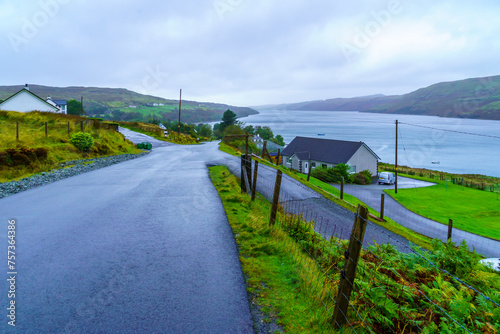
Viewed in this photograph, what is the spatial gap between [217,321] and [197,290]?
0.84 m

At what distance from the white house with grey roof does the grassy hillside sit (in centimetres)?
3400

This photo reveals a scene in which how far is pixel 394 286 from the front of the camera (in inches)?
168

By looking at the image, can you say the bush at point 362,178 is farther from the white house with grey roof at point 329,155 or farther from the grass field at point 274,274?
the grass field at point 274,274

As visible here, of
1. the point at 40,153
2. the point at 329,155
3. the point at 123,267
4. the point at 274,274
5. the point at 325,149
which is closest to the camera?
the point at 274,274

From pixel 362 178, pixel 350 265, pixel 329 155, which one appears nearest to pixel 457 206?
pixel 362 178

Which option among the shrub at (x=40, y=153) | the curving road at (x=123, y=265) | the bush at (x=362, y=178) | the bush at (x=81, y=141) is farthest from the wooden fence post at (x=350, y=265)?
the bush at (x=362, y=178)

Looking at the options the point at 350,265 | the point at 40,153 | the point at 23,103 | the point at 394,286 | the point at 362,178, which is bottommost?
the point at 362,178

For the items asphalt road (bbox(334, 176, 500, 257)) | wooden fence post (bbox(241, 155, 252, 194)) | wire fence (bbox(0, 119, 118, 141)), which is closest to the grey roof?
asphalt road (bbox(334, 176, 500, 257))

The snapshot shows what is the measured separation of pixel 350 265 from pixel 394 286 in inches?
46.1

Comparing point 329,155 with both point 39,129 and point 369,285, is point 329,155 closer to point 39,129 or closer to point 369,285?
point 39,129

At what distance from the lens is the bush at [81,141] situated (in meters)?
22.1

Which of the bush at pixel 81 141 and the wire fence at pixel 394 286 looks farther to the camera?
the bush at pixel 81 141

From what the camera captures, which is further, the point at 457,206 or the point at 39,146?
the point at 457,206

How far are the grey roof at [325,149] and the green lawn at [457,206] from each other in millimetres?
12708
